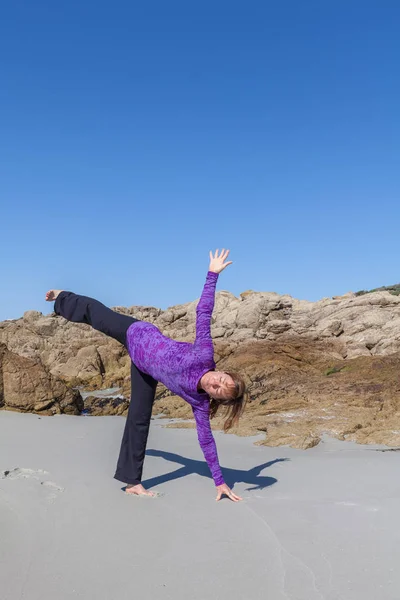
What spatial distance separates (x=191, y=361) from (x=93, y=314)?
120 centimetres

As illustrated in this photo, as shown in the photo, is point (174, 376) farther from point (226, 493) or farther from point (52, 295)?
point (52, 295)

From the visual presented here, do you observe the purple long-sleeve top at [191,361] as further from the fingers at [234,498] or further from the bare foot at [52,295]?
the bare foot at [52,295]

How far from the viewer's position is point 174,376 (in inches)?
152

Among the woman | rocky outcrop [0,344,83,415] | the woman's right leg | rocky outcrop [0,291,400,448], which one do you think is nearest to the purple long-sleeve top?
the woman

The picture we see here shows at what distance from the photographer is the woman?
3.74 m

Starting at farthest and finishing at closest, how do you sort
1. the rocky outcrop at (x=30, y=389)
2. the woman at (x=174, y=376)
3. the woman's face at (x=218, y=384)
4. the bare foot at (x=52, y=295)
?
the rocky outcrop at (x=30, y=389), the bare foot at (x=52, y=295), the woman at (x=174, y=376), the woman's face at (x=218, y=384)

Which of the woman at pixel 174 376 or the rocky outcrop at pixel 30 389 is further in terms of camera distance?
the rocky outcrop at pixel 30 389

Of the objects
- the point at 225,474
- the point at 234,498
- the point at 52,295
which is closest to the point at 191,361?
the point at 234,498

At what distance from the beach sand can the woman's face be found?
752 mm

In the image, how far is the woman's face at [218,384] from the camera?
3625mm

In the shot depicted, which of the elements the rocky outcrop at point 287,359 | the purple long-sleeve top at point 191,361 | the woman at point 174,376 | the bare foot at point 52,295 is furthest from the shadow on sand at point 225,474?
the bare foot at point 52,295

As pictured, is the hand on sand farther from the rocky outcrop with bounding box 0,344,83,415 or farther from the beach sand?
the rocky outcrop with bounding box 0,344,83,415

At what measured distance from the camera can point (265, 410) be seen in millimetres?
9289

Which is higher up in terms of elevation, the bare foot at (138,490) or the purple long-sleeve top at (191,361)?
the purple long-sleeve top at (191,361)
